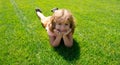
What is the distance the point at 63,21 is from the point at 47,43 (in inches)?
48.5

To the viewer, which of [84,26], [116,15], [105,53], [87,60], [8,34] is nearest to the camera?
[87,60]

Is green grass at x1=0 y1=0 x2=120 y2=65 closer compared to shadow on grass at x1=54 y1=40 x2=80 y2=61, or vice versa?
green grass at x1=0 y1=0 x2=120 y2=65

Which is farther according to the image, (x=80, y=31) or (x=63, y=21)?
(x=80, y=31)

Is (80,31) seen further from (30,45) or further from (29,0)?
(29,0)

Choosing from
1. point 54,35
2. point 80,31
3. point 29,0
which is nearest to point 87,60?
point 54,35

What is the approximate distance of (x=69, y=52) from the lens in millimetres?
6340

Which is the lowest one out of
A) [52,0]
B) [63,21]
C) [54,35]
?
[52,0]

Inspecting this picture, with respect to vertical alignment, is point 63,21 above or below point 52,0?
above

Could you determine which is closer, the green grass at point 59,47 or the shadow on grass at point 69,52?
the green grass at point 59,47

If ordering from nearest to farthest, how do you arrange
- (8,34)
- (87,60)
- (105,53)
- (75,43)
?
1. (87,60)
2. (105,53)
3. (75,43)
4. (8,34)

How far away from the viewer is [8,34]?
7.62 meters

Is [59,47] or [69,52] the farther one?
[59,47]

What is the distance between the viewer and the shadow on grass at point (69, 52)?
6.09m

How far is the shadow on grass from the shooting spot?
6086 millimetres
